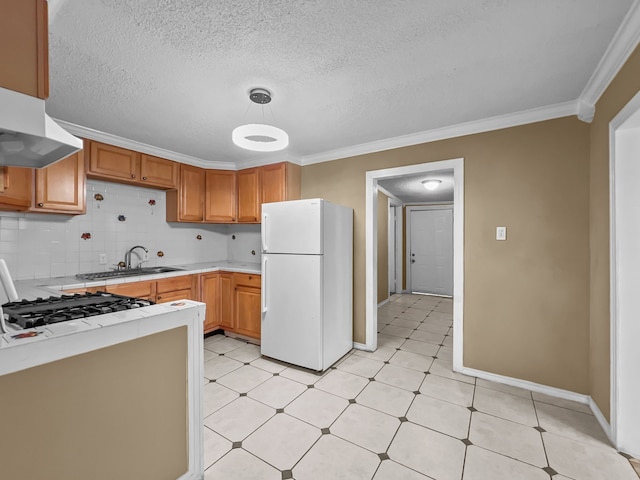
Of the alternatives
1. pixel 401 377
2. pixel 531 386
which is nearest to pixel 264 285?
pixel 401 377

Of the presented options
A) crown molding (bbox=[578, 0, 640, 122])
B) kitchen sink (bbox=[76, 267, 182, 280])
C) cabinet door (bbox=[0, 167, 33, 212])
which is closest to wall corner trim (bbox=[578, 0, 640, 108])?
crown molding (bbox=[578, 0, 640, 122])

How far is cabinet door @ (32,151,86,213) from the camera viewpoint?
2447mm

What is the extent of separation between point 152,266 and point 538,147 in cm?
418

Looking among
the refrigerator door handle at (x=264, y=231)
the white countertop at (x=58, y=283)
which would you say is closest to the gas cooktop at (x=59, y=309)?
the white countertop at (x=58, y=283)

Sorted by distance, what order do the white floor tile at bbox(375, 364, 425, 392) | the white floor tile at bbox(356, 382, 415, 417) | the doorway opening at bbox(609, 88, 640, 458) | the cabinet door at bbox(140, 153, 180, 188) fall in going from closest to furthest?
the doorway opening at bbox(609, 88, 640, 458) < the white floor tile at bbox(356, 382, 415, 417) < the white floor tile at bbox(375, 364, 425, 392) < the cabinet door at bbox(140, 153, 180, 188)

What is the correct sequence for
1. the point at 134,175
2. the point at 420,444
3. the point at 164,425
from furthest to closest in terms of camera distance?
the point at 134,175 → the point at 420,444 → the point at 164,425

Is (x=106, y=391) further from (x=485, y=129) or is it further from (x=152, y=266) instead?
(x=485, y=129)

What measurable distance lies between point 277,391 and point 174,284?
1.65 meters

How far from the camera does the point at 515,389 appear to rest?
241 cm

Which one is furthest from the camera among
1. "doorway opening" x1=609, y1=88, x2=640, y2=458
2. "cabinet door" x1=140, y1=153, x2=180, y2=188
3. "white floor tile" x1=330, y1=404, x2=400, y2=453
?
"cabinet door" x1=140, y1=153, x2=180, y2=188

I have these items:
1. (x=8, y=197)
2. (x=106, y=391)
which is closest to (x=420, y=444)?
(x=106, y=391)

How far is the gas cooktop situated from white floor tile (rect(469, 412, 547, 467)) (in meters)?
2.17

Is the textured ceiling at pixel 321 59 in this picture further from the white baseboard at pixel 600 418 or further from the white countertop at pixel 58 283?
the white baseboard at pixel 600 418

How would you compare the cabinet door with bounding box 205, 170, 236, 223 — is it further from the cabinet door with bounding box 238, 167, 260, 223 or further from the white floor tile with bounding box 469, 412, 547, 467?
the white floor tile with bounding box 469, 412, 547, 467
